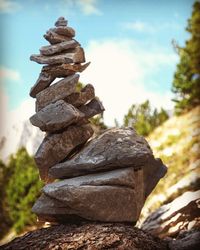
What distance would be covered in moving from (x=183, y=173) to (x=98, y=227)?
14.1m

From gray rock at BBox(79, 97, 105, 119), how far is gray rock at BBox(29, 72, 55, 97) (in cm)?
168

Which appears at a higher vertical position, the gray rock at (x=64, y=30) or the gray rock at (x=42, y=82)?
the gray rock at (x=64, y=30)

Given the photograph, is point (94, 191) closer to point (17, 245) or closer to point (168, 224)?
point (17, 245)

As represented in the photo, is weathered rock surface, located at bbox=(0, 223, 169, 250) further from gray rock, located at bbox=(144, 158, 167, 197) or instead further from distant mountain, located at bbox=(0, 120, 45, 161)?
distant mountain, located at bbox=(0, 120, 45, 161)

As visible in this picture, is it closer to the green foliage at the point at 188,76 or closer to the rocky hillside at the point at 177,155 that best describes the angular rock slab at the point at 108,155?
the rocky hillside at the point at 177,155

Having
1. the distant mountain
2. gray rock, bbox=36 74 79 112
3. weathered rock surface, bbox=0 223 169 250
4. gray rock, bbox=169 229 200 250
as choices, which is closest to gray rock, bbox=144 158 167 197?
weathered rock surface, bbox=0 223 169 250

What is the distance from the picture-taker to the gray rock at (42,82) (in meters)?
14.2

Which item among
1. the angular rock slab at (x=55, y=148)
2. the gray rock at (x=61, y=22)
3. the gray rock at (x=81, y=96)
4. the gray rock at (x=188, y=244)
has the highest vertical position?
the gray rock at (x=61, y=22)

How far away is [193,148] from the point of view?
90.7ft

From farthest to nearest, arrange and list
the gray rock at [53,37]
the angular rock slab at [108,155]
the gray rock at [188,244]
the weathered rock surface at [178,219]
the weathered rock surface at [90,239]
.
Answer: the weathered rock surface at [178,219], the gray rock at [53,37], the angular rock slab at [108,155], the gray rock at [188,244], the weathered rock surface at [90,239]

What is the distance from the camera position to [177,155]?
2812cm

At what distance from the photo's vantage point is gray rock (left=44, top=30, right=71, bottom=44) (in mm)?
14398

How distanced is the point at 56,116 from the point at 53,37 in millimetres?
3313

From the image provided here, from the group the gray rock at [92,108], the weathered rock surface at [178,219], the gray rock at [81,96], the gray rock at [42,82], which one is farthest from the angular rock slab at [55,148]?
the weathered rock surface at [178,219]
